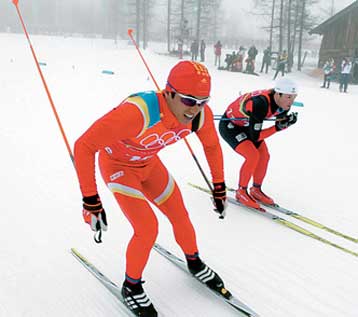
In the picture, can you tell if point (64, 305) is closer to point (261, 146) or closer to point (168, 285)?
point (168, 285)

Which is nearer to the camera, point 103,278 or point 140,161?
point 140,161

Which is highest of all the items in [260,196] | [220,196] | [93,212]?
[93,212]

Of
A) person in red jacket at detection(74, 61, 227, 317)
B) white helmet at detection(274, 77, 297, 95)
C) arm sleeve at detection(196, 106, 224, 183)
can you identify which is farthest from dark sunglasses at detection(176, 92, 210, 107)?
white helmet at detection(274, 77, 297, 95)

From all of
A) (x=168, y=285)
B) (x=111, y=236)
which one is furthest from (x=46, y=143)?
(x=168, y=285)

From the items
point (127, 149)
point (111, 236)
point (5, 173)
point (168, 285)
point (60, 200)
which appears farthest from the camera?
point (5, 173)

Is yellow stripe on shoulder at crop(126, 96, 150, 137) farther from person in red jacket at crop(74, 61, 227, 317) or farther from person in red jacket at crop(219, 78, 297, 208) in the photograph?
person in red jacket at crop(219, 78, 297, 208)

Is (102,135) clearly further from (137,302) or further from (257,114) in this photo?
(257,114)

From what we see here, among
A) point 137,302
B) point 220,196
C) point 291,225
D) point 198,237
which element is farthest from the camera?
point 291,225

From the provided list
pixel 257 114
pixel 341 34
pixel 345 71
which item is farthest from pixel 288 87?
pixel 341 34

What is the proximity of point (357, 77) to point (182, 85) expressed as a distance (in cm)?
2355

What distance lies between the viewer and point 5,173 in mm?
5258

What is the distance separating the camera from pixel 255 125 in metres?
4.15

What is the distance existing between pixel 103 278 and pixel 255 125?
7.78 feet

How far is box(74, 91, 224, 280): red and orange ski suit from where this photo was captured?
7.39ft
